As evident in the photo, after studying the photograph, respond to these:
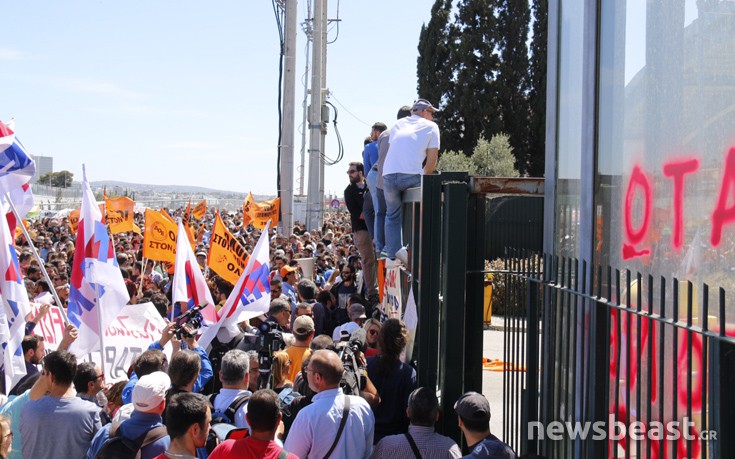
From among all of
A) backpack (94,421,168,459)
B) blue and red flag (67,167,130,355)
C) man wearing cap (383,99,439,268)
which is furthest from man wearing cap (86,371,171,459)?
man wearing cap (383,99,439,268)

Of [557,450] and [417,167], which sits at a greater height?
[417,167]

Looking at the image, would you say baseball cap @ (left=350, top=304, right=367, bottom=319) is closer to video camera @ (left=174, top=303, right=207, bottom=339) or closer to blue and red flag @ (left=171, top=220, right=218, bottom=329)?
blue and red flag @ (left=171, top=220, right=218, bottom=329)

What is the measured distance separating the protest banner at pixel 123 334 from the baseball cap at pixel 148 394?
309 cm

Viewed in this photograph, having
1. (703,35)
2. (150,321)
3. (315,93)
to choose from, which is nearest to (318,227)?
(315,93)

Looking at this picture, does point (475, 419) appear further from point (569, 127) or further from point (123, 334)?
point (123, 334)

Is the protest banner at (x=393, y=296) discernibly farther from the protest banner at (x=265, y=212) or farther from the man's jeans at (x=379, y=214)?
the protest banner at (x=265, y=212)

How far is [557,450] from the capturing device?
14.1 ft

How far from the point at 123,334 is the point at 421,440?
13.9ft

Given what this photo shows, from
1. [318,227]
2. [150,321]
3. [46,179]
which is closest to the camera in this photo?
[150,321]

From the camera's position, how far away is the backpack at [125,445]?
15.0 feet

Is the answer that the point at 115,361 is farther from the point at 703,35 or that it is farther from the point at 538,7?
the point at 538,7

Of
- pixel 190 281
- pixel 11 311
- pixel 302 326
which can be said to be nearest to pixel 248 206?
pixel 190 281

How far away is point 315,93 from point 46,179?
9532 cm

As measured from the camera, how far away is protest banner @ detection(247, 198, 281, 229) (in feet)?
67.2
